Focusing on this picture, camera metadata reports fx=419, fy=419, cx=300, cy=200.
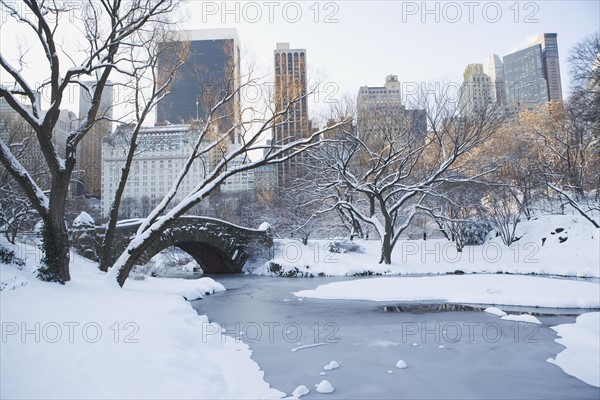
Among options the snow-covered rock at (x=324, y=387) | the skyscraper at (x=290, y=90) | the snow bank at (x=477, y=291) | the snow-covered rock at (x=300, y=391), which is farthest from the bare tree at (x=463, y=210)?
the snow-covered rock at (x=300, y=391)

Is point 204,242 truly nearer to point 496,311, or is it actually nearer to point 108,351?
point 496,311

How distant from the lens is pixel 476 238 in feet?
105

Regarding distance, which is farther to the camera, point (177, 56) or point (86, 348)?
point (177, 56)

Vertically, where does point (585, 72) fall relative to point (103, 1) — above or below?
above

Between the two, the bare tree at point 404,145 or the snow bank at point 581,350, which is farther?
the bare tree at point 404,145

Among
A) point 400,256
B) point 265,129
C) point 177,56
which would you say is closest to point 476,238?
point 400,256

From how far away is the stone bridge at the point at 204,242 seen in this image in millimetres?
20406

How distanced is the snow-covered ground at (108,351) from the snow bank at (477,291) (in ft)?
24.2

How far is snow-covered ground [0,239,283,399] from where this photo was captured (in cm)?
462

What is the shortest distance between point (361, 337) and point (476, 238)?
26.6m

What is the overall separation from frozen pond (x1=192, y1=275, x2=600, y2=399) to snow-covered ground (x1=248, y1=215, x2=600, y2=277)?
12828mm

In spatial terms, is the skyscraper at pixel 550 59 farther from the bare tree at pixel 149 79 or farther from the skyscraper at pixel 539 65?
the bare tree at pixel 149 79

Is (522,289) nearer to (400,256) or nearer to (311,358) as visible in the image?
(311,358)

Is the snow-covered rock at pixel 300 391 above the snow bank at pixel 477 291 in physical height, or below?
above
